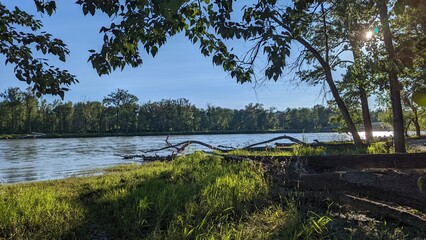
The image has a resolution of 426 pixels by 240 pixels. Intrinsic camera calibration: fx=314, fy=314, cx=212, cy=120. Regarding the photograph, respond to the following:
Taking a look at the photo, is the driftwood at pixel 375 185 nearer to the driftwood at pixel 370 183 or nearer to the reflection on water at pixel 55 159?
the driftwood at pixel 370 183

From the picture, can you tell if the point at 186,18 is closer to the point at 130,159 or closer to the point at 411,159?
the point at 411,159

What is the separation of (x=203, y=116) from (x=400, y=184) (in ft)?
379

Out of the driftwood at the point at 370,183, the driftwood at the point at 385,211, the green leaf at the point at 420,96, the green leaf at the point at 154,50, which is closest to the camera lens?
the green leaf at the point at 420,96

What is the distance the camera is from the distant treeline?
82188 millimetres

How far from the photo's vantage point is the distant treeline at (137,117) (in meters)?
82.2

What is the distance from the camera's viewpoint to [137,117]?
10269 cm

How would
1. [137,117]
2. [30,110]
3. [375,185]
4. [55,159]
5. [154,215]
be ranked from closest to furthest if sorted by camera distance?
[154,215], [375,185], [55,159], [30,110], [137,117]

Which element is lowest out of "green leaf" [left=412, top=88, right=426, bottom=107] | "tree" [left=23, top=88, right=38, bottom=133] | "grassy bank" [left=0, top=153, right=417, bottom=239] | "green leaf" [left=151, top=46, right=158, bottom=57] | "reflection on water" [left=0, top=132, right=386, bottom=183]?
"reflection on water" [left=0, top=132, right=386, bottom=183]

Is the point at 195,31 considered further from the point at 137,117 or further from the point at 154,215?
the point at 137,117

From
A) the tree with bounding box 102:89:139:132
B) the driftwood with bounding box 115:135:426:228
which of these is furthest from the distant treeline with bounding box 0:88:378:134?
the driftwood with bounding box 115:135:426:228

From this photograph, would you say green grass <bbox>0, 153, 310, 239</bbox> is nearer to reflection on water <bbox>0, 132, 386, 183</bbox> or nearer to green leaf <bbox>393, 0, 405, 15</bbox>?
green leaf <bbox>393, 0, 405, 15</bbox>

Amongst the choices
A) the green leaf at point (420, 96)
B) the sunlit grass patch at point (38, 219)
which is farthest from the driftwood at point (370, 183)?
the sunlit grass patch at point (38, 219)

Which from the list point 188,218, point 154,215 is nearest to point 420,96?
point 188,218

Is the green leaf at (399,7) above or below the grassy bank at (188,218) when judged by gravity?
above
